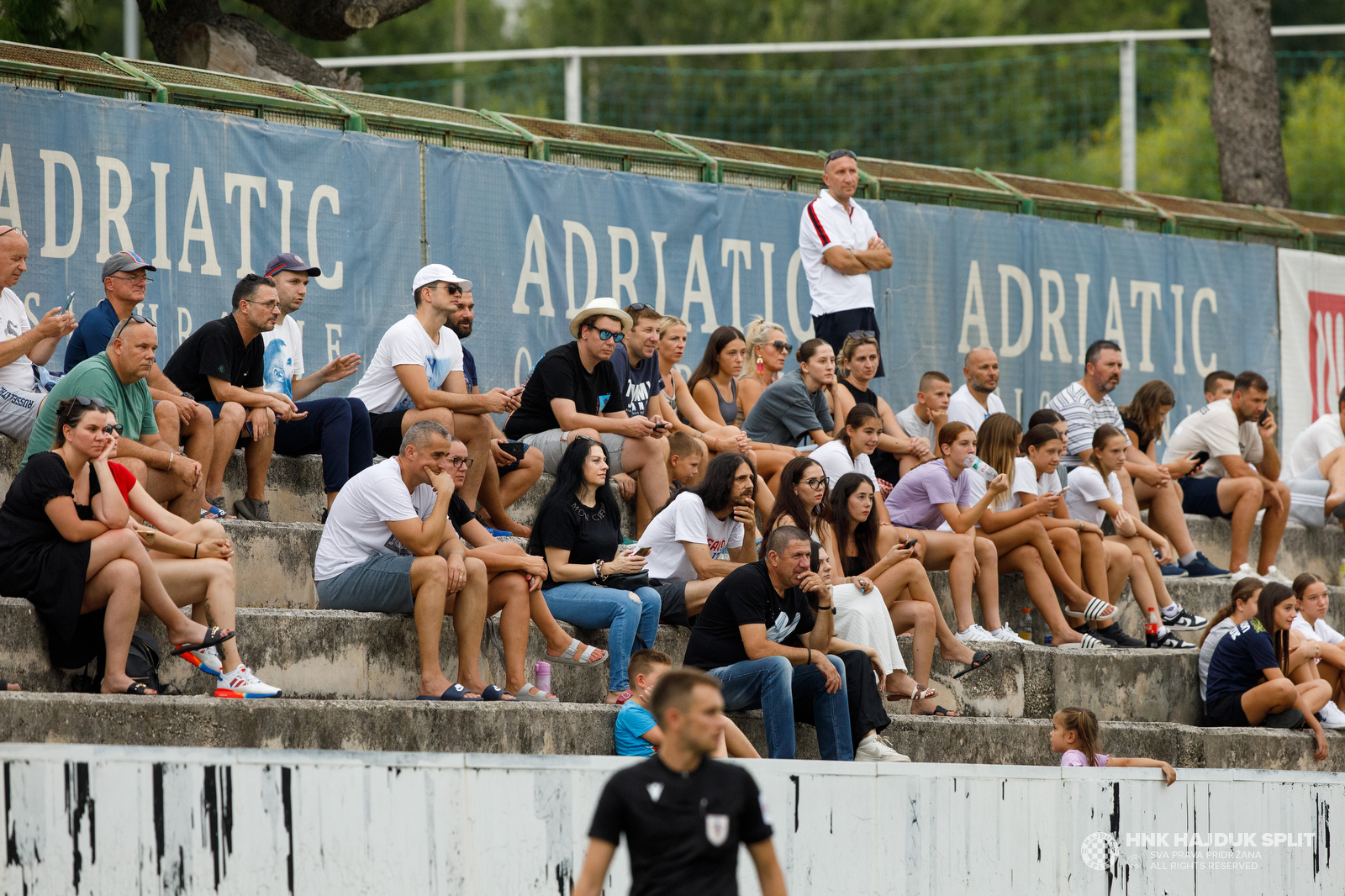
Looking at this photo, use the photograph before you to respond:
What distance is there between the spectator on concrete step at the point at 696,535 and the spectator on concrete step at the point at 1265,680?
294 cm

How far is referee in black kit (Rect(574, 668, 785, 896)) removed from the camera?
14.1ft

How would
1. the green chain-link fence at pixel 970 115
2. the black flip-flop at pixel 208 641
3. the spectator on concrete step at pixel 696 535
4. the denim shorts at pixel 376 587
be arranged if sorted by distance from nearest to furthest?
the black flip-flop at pixel 208 641 < the denim shorts at pixel 376 587 < the spectator on concrete step at pixel 696 535 < the green chain-link fence at pixel 970 115

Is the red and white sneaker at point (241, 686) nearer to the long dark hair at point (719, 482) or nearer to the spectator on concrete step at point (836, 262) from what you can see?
the long dark hair at point (719, 482)

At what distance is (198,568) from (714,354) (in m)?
3.99

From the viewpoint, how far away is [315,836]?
5.12 metres

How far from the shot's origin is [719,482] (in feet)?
26.1

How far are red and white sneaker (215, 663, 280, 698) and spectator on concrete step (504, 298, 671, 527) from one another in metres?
2.45

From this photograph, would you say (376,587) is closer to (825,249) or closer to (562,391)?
(562,391)

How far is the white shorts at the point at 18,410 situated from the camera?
7.45 m

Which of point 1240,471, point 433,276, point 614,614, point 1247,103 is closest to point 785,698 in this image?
point 614,614

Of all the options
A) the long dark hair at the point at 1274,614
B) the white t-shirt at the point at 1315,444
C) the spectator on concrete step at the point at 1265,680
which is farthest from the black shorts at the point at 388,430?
the white t-shirt at the point at 1315,444

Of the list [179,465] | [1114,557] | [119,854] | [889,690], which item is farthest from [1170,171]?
[119,854]

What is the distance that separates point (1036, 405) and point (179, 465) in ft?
24.6

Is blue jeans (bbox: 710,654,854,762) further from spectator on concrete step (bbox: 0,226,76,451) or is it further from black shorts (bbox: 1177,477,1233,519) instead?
black shorts (bbox: 1177,477,1233,519)
